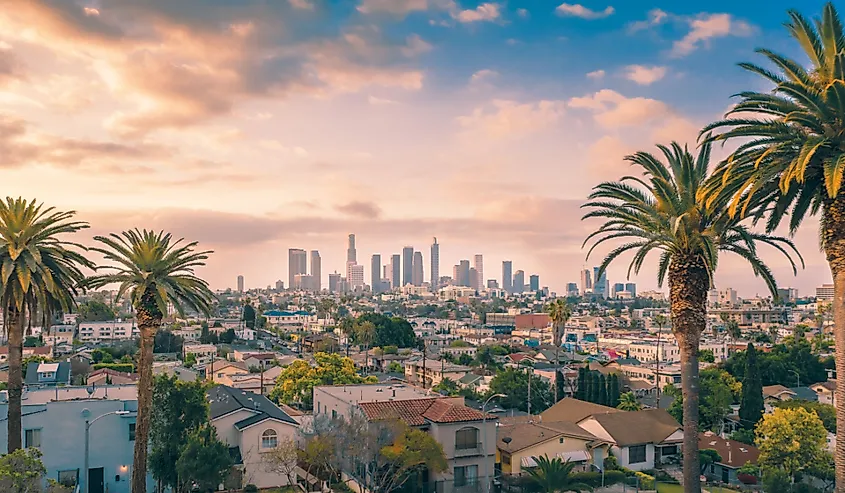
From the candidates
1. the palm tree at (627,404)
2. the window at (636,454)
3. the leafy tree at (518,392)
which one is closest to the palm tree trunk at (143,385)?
the window at (636,454)

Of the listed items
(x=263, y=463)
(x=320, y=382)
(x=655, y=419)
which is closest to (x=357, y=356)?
(x=320, y=382)

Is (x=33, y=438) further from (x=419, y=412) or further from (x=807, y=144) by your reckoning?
(x=807, y=144)

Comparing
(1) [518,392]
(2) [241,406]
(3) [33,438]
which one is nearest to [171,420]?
(2) [241,406]

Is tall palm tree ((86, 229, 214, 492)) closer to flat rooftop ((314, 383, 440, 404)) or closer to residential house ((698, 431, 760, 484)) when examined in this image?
flat rooftop ((314, 383, 440, 404))

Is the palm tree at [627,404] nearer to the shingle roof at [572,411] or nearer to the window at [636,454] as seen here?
the shingle roof at [572,411]

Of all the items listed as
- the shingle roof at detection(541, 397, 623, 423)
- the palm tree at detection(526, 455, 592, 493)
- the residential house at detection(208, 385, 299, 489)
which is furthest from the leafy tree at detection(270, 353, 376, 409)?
the palm tree at detection(526, 455, 592, 493)

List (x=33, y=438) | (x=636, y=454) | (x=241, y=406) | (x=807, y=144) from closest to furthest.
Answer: (x=807, y=144), (x=33, y=438), (x=241, y=406), (x=636, y=454)

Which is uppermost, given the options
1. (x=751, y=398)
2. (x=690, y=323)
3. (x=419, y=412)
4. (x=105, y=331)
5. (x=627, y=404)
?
(x=690, y=323)
